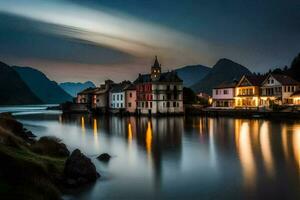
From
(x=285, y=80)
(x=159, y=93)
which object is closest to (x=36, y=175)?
(x=285, y=80)

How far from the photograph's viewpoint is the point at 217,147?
124 ft

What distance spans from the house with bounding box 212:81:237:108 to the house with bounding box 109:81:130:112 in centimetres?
3060

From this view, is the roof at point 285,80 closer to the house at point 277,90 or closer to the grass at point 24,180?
the house at point 277,90

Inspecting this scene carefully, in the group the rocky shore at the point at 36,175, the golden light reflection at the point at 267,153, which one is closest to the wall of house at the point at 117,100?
the golden light reflection at the point at 267,153

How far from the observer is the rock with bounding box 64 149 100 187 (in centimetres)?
2023

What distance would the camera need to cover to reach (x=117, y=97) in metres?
115

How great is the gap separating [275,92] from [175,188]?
7312 centimetres

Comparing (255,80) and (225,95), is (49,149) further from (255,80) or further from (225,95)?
(225,95)

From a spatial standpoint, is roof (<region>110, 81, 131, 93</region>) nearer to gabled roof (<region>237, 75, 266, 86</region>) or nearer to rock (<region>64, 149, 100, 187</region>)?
gabled roof (<region>237, 75, 266, 86</region>)

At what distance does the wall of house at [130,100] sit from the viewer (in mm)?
106000

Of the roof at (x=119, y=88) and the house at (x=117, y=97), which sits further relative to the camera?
the roof at (x=119, y=88)

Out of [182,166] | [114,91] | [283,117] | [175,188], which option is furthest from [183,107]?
[175,188]

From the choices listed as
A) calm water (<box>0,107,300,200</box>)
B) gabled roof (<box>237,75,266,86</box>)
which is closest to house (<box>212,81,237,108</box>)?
gabled roof (<box>237,75,266,86</box>)

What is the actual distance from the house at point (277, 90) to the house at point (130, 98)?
39163 millimetres
